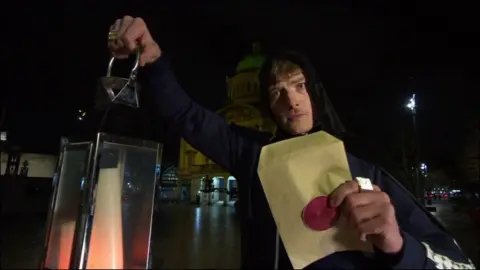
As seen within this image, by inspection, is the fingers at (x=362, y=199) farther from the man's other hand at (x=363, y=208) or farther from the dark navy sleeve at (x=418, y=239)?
the dark navy sleeve at (x=418, y=239)

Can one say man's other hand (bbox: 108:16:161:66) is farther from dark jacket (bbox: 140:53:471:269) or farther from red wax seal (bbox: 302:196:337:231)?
red wax seal (bbox: 302:196:337:231)

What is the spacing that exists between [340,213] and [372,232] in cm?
5

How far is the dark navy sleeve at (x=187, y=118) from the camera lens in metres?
0.59

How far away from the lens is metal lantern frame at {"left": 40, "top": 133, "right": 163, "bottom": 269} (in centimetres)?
43

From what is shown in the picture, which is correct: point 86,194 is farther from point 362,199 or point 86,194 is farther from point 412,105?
point 412,105

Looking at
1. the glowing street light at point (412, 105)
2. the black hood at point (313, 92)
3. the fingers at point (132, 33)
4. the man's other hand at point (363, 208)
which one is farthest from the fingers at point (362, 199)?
the glowing street light at point (412, 105)

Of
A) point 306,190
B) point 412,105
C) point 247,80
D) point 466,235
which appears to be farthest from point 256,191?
point 412,105

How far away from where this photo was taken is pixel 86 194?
44cm

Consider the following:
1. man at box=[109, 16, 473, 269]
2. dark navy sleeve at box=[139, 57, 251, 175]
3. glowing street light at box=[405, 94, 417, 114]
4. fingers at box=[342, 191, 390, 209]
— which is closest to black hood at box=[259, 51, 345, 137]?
man at box=[109, 16, 473, 269]

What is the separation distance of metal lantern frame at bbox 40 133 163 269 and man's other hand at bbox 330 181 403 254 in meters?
0.29

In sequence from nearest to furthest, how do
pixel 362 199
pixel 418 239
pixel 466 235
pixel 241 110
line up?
pixel 362 199 < pixel 418 239 < pixel 241 110 < pixel 466 235

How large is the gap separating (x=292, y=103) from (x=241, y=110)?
294mm

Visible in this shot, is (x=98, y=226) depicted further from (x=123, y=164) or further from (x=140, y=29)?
(x=140, y=29)

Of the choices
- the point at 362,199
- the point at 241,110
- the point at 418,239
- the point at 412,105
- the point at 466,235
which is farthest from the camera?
the point at 412,105
